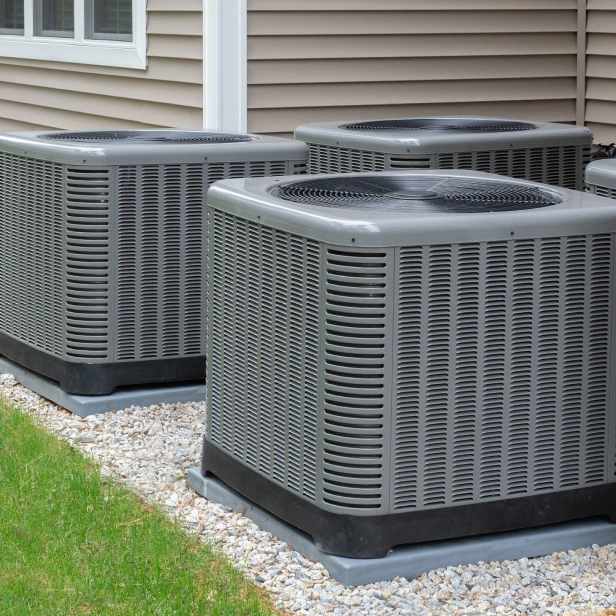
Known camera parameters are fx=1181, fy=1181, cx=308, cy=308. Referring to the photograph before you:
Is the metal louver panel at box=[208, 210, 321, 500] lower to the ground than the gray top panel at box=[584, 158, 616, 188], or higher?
lower

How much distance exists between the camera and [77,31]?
7.62 m

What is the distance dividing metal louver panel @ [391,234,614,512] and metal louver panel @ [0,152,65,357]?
2.00m

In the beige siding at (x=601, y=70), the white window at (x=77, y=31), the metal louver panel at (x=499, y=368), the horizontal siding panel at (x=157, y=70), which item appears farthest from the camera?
the white window at (x=77, y=31)

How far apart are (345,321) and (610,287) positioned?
0.75 m

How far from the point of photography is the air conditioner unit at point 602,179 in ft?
11.2

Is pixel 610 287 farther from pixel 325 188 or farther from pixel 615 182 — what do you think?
pixel 325 188

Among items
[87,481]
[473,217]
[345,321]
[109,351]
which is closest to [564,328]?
[473,217]

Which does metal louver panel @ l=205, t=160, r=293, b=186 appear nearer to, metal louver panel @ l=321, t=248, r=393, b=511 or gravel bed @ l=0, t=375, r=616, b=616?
gravel bed @ l=0, t=375, r=616, b=616

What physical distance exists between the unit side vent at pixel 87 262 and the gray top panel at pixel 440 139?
1074mm

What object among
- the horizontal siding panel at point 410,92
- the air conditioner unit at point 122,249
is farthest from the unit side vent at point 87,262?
the horizontal siding panel at point 410,92

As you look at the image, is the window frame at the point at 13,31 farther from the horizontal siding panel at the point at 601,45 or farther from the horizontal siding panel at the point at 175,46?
the horizontal siding panel at the point at 601,45

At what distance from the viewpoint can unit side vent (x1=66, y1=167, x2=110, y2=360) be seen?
4426 mm

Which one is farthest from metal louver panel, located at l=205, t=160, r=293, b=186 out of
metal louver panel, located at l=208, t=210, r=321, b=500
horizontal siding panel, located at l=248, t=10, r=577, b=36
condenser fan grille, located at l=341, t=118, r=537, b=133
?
horizontal siding panel, located at l=248, t=10, r=577, b=36

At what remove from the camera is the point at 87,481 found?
3678mm
